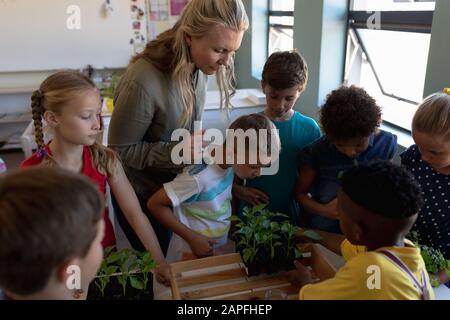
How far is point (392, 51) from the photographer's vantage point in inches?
85.8

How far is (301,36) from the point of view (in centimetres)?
267

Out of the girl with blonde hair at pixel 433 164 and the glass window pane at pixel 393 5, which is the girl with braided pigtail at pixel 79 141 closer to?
the girl with blonde hair at pixel 433 164

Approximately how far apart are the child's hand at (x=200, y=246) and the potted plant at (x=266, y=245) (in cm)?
18

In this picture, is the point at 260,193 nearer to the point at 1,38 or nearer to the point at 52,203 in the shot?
the point at 52,203

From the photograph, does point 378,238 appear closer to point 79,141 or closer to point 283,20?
point 79,141

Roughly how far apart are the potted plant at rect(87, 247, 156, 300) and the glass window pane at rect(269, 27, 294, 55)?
2625mm

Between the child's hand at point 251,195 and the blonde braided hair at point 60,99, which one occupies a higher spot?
the blonde braided hair at point 60,99

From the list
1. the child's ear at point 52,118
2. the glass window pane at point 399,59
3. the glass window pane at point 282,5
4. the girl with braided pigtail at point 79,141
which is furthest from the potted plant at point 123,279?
the glass window pane at point 282,5

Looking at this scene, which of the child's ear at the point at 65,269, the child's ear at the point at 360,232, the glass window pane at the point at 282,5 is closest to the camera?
the child's ear at the point at 65,269

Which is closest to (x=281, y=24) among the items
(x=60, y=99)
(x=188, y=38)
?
(x=188, y=38)

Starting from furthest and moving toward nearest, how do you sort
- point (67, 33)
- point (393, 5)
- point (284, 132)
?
point (67, 33), point (393, 5), point (284, 132)

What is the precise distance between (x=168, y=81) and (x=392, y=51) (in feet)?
4.67

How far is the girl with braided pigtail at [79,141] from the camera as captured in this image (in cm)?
122

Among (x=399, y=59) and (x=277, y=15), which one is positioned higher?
(x=277, y=15)
